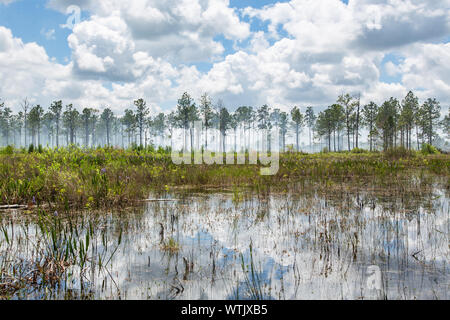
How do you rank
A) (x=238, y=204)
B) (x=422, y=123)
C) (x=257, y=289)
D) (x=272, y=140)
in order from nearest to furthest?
(x=257, y=289), (x=238, y=204), (x=422, y=123), (x=272, y=140)

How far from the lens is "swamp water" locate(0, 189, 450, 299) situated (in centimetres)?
272

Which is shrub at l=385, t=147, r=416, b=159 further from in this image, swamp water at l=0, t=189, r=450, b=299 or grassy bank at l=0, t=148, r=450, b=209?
swamp water at l=0, t=189, r=450, b=299

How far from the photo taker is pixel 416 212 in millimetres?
5727

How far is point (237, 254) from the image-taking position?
11.8 ft

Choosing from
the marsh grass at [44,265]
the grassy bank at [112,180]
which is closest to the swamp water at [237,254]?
the marsh grass at [44,265]

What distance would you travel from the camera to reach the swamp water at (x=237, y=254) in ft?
8.91

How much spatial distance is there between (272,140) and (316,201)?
347ft
